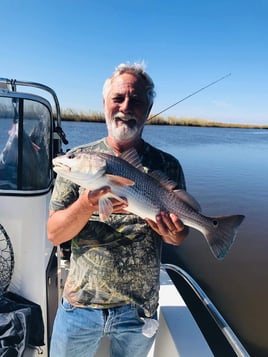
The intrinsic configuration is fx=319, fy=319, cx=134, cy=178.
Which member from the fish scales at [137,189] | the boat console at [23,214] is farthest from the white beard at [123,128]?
the boat console at [23,214]

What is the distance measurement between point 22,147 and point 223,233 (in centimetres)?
174

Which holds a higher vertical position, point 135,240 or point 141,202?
point 141,202

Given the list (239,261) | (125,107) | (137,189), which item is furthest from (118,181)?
(239,261)

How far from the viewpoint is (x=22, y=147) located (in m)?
2.63

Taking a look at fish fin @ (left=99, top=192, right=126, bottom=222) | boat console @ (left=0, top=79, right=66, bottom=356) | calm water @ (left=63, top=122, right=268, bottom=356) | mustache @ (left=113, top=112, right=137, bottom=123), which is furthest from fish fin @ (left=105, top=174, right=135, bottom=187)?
calm water @ (left=63, top=122, right=268, bottom=356)

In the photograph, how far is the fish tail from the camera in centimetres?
183

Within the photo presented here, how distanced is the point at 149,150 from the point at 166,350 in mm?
1580

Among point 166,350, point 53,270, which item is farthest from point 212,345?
point 53,270

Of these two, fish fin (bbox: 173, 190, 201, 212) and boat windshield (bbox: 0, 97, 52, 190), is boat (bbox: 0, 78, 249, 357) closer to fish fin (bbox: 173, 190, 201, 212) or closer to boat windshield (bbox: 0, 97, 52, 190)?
boat windshield (bbox: 0, 97, 52, 190)

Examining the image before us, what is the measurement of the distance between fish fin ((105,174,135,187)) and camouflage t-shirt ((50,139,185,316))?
0.21m

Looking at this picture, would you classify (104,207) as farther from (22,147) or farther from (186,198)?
(22,147)

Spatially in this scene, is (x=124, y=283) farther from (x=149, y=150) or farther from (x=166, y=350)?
(x=166, y=350)

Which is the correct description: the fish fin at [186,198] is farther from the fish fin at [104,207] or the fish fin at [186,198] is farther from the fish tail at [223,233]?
the fish fin at [104,207]

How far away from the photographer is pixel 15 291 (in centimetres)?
257
